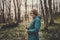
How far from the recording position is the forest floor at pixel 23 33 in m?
5.38

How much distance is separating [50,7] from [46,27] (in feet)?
1.87

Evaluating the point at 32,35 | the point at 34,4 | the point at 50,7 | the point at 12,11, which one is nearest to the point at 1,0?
the point at 12,11

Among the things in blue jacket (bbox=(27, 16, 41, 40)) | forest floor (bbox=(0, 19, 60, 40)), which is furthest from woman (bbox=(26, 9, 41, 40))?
forest floor (bbox=(0, 19, 60, 40))

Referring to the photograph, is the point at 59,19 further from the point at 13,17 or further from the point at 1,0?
the point at 1,0

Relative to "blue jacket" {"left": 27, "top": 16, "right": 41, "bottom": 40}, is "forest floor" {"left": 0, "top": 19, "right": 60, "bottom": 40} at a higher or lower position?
lower

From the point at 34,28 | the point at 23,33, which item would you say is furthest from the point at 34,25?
the point at 23,33

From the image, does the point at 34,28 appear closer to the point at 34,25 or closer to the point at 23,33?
the point at 34,25

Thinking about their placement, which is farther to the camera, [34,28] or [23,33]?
[23,33]

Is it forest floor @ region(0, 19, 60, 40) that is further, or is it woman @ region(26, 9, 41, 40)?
forest floor @ region(0, 19, 60, 40)

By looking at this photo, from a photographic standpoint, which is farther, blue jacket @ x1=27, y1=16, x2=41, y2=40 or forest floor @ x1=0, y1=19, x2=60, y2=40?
forest floor @ x1=0, y1=19, x2=60, y2=40

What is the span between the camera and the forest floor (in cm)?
538

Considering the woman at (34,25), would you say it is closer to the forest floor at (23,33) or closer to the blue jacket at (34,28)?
the blue jacket at (34,28)

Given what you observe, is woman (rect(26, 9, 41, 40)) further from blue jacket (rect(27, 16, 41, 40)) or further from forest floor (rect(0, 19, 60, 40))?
forest floor (rect(0, 19, 60, 40))

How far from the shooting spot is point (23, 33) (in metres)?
5.43
